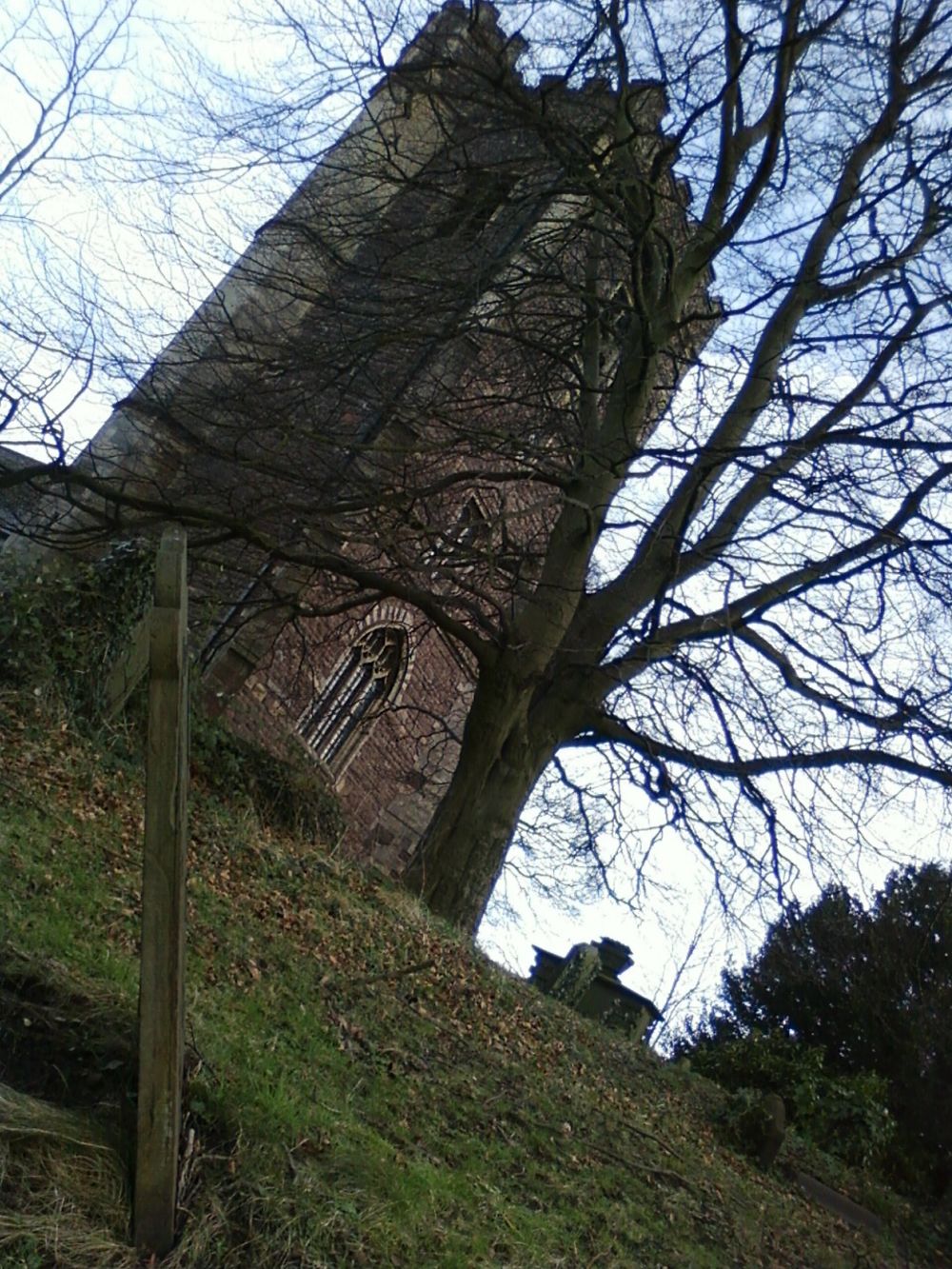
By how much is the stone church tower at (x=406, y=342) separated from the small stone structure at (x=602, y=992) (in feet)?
14.0

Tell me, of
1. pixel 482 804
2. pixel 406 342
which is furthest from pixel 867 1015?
pixel 406 342

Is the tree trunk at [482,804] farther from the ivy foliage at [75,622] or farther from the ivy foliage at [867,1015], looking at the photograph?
the ivy foliage at [867,1015]

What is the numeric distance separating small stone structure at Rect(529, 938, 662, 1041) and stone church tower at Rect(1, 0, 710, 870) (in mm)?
4269

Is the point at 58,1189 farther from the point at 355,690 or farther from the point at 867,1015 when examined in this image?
the point at 867,1015

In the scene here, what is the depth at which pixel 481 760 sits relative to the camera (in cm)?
1041

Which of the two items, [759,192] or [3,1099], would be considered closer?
[3,1099]

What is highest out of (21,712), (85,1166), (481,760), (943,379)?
(943,379)

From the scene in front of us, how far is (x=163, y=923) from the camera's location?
3340 millimetres

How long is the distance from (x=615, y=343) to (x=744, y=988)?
11696 millimetres

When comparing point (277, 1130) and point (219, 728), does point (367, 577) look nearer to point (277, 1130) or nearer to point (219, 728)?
point (219, 728)

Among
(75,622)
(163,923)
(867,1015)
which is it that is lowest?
(163,923)

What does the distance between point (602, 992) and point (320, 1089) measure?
9.27m

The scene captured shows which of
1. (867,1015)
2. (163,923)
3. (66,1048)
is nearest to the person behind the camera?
(163,923)

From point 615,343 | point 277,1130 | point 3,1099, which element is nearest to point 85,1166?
point 3,1099
